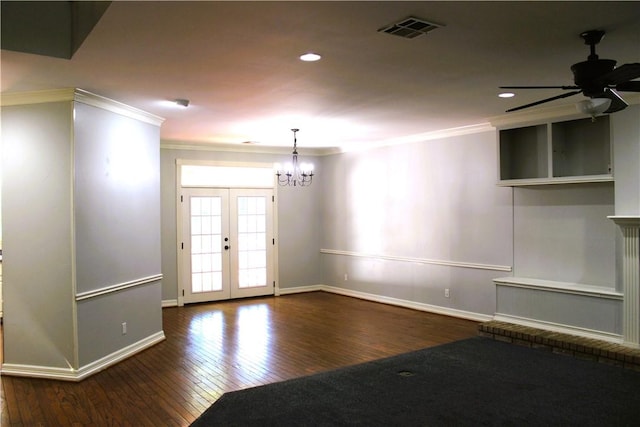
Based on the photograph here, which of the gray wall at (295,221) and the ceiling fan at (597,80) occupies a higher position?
the ceiling fan at (597,80)

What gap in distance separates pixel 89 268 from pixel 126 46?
2.36m

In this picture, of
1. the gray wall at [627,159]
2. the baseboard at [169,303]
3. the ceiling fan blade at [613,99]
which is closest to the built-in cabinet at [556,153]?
the gray wall at [627,159]

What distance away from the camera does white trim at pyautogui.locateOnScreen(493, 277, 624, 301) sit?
16.6 ft

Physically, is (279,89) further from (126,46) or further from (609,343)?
(609,343)

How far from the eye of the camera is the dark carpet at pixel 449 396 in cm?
354

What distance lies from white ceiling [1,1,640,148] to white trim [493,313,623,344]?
8.06ft

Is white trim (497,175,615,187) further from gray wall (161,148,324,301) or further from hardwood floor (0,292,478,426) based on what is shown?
gray wall (161,148,324,301)

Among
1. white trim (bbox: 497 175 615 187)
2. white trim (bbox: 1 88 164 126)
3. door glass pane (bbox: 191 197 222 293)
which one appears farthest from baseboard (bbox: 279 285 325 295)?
white trim (bbox: 1 88 164 126)

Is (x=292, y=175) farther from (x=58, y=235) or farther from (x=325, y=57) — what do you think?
(x=325, y=57)

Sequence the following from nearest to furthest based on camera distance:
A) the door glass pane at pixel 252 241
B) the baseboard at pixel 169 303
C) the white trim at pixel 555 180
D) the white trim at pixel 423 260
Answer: the white trim at pixel 555 180 < the white trim at pixel 423 260 < the baseboard at pixel 169 303 < the door glass pane at pixel 252 241

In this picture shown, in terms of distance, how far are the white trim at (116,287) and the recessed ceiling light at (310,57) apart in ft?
9.91

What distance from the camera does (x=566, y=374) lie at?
4.45m

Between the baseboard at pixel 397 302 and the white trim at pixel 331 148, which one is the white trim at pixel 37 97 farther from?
the baseboard at pixel 397 302

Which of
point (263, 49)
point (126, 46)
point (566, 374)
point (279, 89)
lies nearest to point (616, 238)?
point (566, 374)
